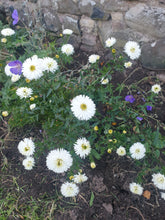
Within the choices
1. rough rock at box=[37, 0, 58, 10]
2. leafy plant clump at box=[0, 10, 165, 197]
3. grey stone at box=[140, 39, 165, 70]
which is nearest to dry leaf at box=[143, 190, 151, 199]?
leafy plant clump at box=[0, 10, 165, 197]

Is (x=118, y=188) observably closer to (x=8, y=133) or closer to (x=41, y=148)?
(x=41, y=148)

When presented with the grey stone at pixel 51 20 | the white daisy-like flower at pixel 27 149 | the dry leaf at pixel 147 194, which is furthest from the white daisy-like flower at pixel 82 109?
the grey stone at pixel 51 20

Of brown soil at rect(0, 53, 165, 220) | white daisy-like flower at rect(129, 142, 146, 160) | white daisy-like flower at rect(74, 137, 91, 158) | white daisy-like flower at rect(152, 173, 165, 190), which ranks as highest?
white daisy-like flower at rect(74, 137, 91, 158)

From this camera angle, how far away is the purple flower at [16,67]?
1864mm

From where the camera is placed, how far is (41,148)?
1681 millimetres

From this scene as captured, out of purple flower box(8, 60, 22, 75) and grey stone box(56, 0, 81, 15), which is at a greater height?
grey stone box(56, 0, 81, 15)

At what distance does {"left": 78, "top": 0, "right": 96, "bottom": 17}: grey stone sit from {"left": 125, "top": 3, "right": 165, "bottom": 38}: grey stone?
504 mm

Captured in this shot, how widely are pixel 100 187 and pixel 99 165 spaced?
0.20 meters

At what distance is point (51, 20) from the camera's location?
10.0 feet

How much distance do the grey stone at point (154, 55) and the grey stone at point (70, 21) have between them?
3.35 ft

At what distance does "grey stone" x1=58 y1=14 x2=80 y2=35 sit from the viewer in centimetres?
284

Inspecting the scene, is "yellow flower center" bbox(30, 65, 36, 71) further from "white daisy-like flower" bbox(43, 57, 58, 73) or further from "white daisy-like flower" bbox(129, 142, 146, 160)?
"white daisy-like flower" bbox(129, 142, 146, 160)

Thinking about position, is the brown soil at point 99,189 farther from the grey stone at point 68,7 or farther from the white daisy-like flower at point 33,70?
the grey stone at point 68,7

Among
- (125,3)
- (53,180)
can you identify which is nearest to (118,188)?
(53,180)
